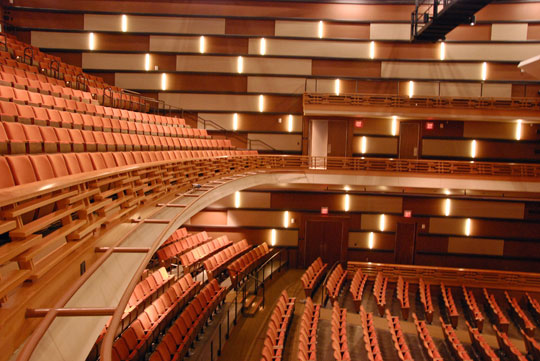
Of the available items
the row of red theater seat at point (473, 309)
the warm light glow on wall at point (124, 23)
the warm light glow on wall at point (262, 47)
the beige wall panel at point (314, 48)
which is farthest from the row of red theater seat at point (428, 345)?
the warm light glow on wall at point (124, 23)

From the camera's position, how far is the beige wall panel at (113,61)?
7.27m

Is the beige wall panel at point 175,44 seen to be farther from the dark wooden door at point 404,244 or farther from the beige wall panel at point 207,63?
the dark wooden door at point 404,244

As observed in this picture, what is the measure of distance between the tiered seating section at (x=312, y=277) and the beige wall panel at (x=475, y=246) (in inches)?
91.1

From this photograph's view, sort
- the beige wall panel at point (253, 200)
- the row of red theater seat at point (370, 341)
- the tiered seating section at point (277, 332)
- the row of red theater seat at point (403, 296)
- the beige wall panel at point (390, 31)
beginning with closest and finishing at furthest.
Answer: the tiered seating section at point (277, 332), the row of red theater seat at point (370, 341), the row of red theater seat at point (403, 296), the beige wall panel at point (253, 200), the beige wall panel at point (390, 31)

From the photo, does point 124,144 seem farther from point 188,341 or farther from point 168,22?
point 168,22

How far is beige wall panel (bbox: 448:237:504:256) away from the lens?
6887 millimetres

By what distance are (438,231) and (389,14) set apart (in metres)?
3.75

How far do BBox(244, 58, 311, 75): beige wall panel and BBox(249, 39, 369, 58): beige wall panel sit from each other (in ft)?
0.43

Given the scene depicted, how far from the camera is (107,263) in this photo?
1521 mm

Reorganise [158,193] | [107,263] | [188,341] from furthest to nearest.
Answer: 1. [188,341]
2. [158,193]
3. [107,263]

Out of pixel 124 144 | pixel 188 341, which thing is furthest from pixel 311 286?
pixel 124 144

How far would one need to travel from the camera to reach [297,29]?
23.8 ft

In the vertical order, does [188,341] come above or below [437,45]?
below

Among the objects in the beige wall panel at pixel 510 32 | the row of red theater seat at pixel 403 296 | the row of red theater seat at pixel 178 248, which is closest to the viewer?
the row of red theater seat at pixel 178 248
